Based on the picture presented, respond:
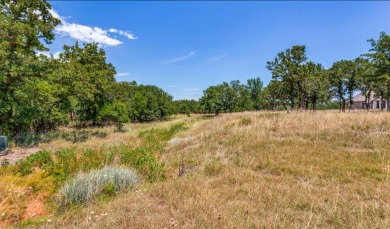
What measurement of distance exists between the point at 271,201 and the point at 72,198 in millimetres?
4024

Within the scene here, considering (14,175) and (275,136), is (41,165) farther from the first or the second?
(275,136)

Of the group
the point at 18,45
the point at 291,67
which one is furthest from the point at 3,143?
the point at 291,67

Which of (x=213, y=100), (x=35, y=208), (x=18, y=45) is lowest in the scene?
(x=35, y=208)

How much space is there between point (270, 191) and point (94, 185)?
3.90m

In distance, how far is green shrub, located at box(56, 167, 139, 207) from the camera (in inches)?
180

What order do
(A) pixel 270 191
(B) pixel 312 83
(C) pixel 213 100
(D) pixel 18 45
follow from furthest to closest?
(C) pixel 213 100 → (B) pixel 312 83 → (D) pixel 18 45 → (A) pixel 270 191

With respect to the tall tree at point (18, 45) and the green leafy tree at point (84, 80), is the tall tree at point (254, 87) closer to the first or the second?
the green leafy tree at point (84, 80)

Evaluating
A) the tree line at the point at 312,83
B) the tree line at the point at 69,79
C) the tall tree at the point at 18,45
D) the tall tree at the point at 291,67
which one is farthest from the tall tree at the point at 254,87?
the tall tree at the point at 18,45

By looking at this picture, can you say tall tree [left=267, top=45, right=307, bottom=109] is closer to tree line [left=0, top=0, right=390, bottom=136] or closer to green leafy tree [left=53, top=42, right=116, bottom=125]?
tree line [left=0, top=0, right=390, bottom=136]

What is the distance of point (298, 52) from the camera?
87.4ft

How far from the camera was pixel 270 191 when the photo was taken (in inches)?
176

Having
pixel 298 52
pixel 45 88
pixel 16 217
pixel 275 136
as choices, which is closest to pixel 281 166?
pixel 275 136

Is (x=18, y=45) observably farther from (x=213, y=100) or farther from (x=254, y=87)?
(x=254, y=87)

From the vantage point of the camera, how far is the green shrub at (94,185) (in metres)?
4.56
